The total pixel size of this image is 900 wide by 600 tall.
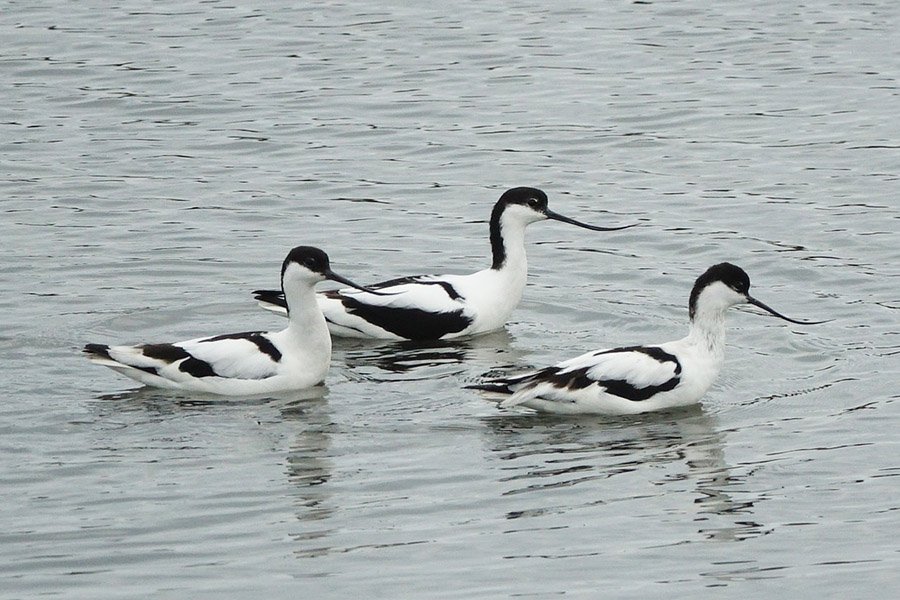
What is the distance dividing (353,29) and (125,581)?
638 inches

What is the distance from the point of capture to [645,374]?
38.3 feet

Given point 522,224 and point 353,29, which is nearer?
point 522,224

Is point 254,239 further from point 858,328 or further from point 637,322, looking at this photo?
point 858,328

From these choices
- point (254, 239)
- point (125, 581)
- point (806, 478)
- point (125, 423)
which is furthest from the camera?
point (254, 239)

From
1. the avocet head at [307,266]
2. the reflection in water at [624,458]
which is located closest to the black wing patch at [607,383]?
the reflection in water at [624,458]

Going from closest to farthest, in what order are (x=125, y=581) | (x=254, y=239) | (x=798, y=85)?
(x=125, y=581) < (x=254, y=239) < (x=798, y=85)

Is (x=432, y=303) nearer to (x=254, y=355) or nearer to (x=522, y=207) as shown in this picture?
(x=522, y=207)

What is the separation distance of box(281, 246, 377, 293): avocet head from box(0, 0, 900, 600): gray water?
0.79m

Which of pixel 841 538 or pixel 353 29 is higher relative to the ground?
pixel 353 29

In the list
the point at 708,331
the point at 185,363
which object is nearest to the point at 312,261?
the point at 185,363

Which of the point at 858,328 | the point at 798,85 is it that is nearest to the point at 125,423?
the point at 858,328

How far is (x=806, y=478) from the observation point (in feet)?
33.9

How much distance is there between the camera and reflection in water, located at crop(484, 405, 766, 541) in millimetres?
9844

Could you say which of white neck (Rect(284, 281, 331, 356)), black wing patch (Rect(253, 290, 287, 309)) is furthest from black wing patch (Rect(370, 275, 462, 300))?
white neck (Rect(284, 281, 331, 356))
